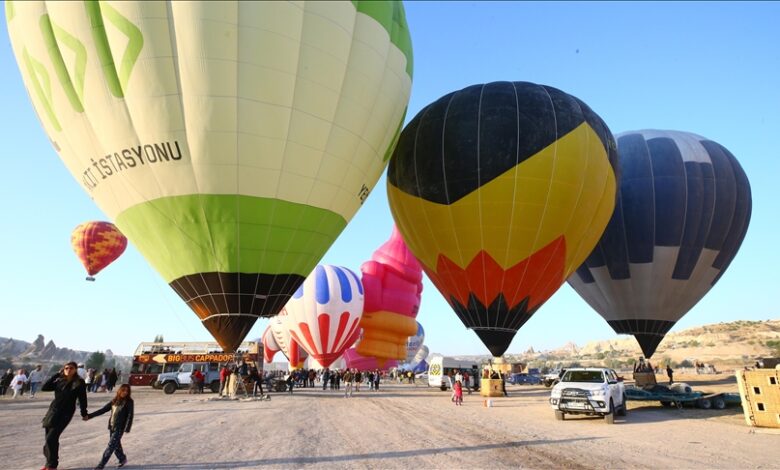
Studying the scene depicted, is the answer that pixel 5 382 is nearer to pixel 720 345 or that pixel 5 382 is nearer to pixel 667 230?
pixel 667 230

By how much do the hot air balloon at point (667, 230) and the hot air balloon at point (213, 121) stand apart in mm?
15471

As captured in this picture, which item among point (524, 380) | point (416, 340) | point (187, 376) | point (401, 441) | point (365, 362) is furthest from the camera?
point (416, 340)

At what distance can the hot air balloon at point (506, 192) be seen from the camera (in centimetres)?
1783

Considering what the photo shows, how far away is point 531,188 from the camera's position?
58.4ft

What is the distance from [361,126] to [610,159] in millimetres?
10484

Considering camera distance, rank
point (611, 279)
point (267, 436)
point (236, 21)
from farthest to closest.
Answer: point (611, 279) → point (236, 21) → point (267, 436)

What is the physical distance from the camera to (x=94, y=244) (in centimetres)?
3306

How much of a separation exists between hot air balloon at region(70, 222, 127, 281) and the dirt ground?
20915 millimetres

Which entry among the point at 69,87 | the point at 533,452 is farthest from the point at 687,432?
the point at 69,87

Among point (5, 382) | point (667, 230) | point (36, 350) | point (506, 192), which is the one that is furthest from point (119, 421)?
point (36, 350)

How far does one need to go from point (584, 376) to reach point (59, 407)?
11.6 m

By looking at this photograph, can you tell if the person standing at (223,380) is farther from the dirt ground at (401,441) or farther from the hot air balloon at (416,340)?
the hot air balloon at (416,340)

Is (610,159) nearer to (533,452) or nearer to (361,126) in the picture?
(361,126)

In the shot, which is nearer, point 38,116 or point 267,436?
point 267,436
